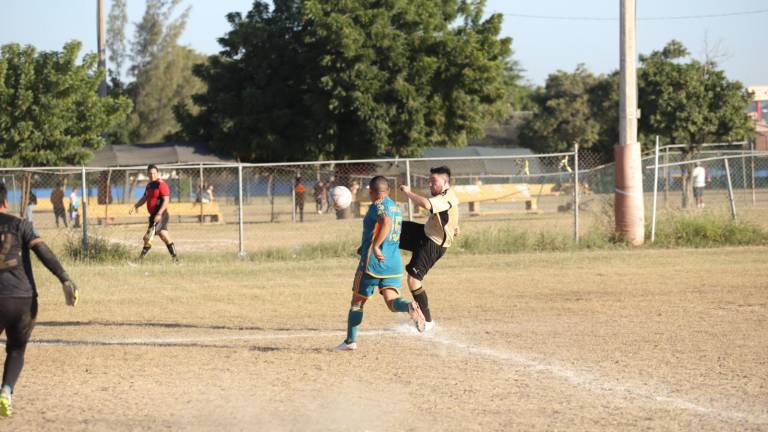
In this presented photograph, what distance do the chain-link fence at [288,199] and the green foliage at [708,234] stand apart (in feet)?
4.79

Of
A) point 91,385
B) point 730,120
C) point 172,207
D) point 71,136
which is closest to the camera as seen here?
point 91,385

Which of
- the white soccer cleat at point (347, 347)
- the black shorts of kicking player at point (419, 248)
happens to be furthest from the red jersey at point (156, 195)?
the white soccer cleat at point (347, 347)

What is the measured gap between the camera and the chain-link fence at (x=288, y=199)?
65.5 feet

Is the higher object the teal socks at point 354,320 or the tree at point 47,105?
the tree at point 47,105

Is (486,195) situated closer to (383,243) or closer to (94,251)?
(94,251)

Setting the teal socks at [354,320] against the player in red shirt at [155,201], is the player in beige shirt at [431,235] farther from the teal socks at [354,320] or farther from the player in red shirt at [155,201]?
the player in red shirt at [155,201]

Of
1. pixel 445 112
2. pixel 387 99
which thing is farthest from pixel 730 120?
pixel 387 99

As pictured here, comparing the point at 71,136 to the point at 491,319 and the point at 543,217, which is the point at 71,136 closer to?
the point at 543,217

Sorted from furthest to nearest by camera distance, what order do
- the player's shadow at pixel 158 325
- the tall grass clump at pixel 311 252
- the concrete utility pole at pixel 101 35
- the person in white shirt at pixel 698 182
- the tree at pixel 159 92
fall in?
the tree at pixel 159 92
the concrete utility pole at pixel 101 35
the person in white shirt at pixel 698 182
the tall grass clump at pixel 311 252
the player's shadow at pixel 158 325

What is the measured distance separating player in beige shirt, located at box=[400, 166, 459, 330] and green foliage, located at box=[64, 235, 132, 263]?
30.5 ft

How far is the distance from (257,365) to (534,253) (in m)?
11.1

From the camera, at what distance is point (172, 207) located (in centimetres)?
2847

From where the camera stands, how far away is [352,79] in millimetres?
33625

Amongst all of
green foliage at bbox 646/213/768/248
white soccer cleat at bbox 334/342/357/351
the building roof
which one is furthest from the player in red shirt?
the building roof
